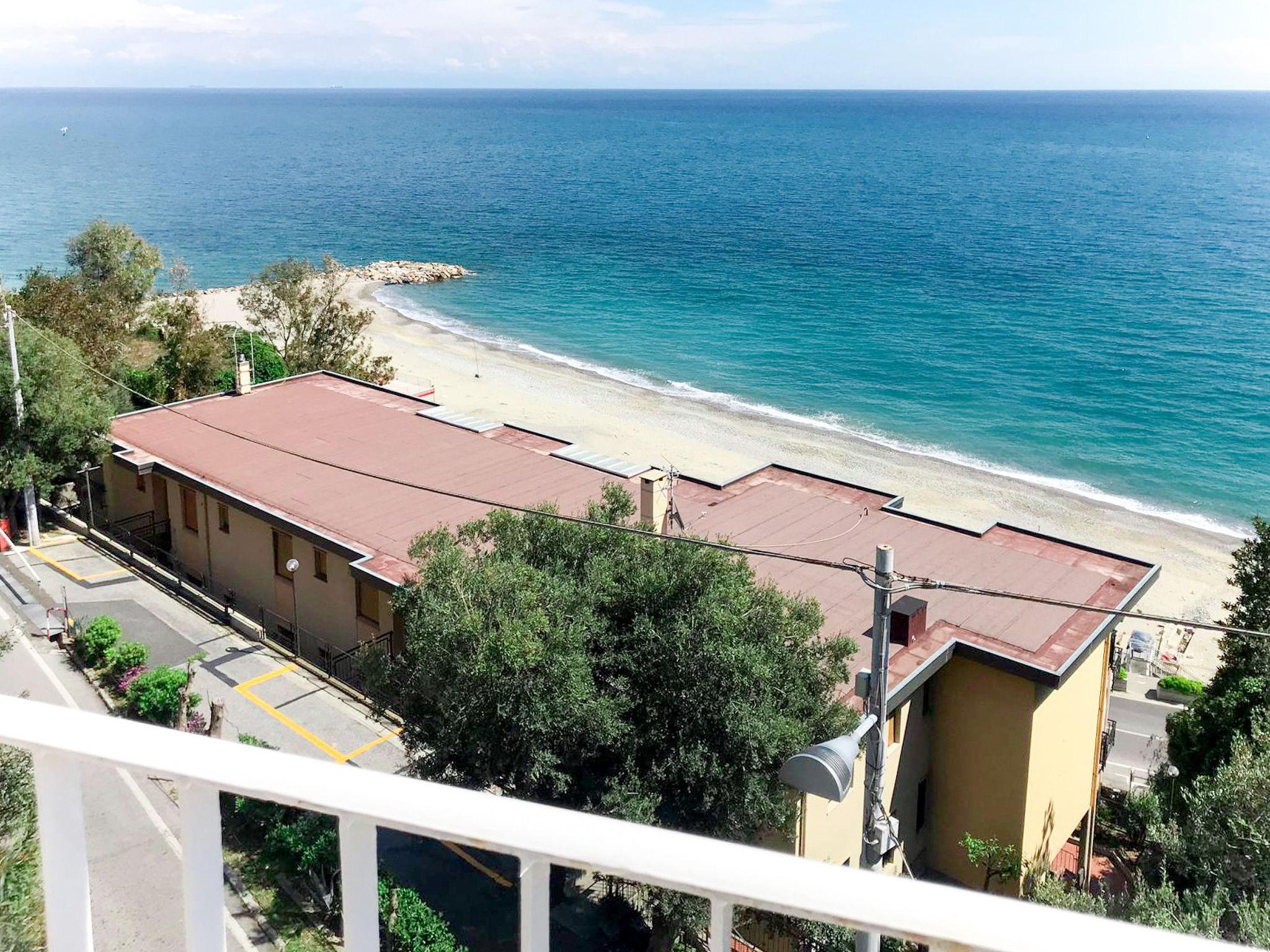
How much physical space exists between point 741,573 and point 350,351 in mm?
31262

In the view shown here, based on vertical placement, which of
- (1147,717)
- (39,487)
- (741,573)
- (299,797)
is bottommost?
(1147,717)

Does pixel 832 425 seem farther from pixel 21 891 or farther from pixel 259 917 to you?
pixel 21 891

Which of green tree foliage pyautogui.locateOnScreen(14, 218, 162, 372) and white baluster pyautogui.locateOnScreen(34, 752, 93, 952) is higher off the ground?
white baluster pyautogui.locateOnScreen(34, 752, 93, 952)

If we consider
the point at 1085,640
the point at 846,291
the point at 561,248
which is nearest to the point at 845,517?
the point at 1085,640

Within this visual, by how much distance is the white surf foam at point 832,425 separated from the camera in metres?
47.4

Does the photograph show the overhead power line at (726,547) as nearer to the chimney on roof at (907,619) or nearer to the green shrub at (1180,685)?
the chimney on roof at (907,619)

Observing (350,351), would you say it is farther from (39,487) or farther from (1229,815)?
(1229,815)

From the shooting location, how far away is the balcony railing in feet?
4.47

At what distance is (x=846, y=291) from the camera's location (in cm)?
8919

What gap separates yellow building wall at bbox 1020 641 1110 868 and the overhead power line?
1.45m

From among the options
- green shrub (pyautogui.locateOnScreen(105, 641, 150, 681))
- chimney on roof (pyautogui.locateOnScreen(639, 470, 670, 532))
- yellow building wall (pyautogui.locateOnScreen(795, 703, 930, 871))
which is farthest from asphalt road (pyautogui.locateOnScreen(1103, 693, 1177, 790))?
green shrub (pyautogui.locateOnScreen(105, 641, 150, 681))

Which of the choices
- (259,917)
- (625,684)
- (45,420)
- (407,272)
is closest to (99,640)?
(45,420)

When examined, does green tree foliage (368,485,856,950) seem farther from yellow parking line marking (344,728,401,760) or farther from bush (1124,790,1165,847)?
bush (1124,790,1165,847)

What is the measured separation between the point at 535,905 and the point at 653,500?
58.7 feet
